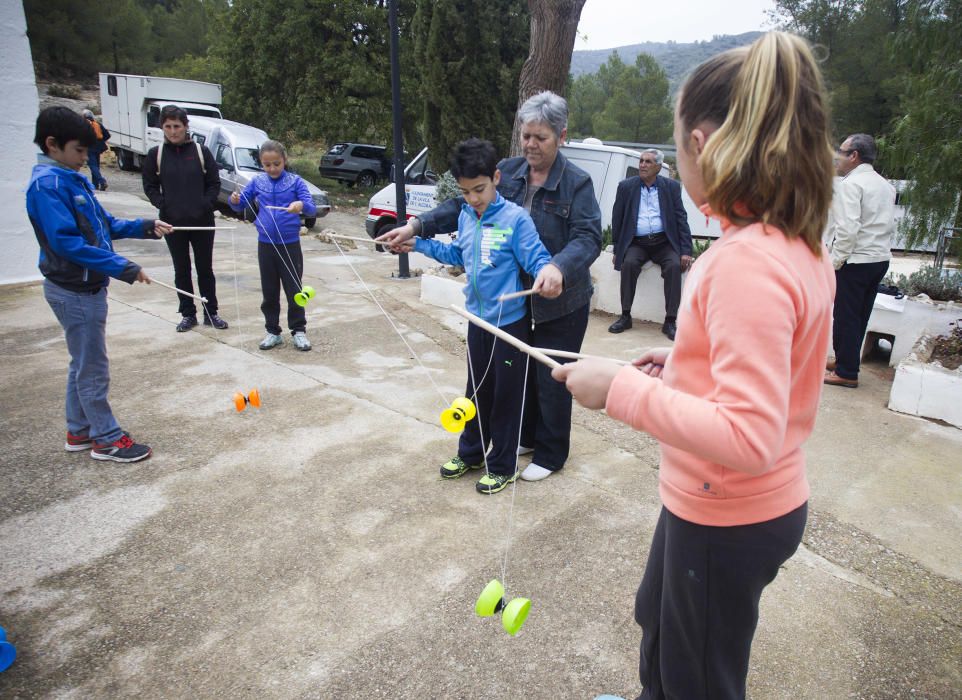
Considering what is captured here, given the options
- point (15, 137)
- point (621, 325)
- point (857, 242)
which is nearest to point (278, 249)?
point (621, 325)

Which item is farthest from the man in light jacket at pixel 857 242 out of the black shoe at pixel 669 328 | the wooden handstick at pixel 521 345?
the wooden handstick at pixel 521 345

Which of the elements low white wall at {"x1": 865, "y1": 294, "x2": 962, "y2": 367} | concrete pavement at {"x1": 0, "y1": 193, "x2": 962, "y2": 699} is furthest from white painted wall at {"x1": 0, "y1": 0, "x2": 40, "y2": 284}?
low white wall at {"x1": 865, "y1": 294, "x2": 962, "y2": 367}

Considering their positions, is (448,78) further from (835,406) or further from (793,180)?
(793,180)

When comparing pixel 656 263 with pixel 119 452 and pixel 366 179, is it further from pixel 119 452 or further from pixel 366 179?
pixel 366 179

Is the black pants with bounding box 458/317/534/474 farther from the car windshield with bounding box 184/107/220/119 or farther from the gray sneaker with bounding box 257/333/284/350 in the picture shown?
the car windshield with bounding box 184/107/220/119

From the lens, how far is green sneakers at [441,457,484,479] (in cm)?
365

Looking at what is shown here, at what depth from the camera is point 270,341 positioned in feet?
19.2

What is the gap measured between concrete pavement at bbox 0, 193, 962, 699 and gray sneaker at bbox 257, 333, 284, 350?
0.81 metres

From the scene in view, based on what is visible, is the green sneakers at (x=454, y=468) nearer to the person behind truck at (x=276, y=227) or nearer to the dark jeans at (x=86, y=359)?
the dark jeans at (x=86, y=359)

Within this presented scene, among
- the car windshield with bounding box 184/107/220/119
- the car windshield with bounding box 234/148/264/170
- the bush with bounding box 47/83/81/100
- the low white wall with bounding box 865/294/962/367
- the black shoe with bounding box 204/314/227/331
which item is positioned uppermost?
the bush with bounding box 47/83/81/100

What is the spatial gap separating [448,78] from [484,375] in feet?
32.7

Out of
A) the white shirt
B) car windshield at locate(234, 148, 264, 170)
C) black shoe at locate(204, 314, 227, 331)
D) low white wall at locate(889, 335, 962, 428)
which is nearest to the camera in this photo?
low white wall at locate(889, 335, 962, 428)

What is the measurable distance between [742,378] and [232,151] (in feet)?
48.5

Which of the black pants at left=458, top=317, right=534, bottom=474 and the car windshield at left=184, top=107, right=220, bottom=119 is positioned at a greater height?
the car windshield at left=184, top=107, right=220, bottom=119
